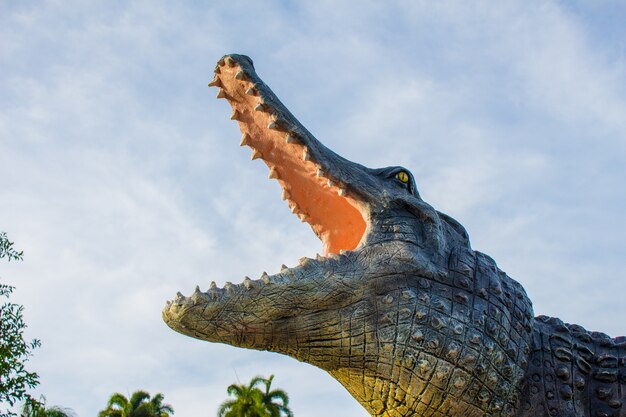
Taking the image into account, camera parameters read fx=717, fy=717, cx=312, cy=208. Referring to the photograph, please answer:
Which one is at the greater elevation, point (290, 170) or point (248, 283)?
point (290, 170)

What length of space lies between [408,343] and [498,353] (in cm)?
56

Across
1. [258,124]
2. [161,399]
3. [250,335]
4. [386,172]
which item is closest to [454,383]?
[250,335]

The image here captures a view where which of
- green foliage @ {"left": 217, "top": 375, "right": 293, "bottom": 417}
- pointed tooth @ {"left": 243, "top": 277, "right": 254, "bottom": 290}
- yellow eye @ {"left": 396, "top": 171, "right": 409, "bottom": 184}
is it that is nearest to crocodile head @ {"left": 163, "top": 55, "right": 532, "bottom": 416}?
pointed tooth @ {"left": 243, "top": 277, "right": 254, "bottom": 290}

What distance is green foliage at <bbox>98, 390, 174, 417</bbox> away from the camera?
32.8 meters

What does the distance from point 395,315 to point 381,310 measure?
0.08m

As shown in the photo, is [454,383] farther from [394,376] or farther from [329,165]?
[329,165]

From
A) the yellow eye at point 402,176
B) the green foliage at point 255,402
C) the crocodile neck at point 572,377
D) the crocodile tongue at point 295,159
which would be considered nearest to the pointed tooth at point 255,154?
the crocodile tongue at point 295,159

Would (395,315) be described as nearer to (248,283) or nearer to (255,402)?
(248,283)

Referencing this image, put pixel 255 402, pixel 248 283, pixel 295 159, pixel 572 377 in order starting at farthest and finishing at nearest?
pixel 255 402, pixel 295 159, pixel 572 377, pixel 248 283

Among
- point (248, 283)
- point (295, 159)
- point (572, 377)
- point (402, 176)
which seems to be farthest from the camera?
point (402, 176)

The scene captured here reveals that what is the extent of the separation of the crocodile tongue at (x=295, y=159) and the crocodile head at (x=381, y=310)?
1 centimetres

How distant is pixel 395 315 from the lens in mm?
3832

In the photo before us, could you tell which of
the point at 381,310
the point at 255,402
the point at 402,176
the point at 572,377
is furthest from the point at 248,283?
the point at 255,402

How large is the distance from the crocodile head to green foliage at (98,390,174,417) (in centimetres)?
3079
